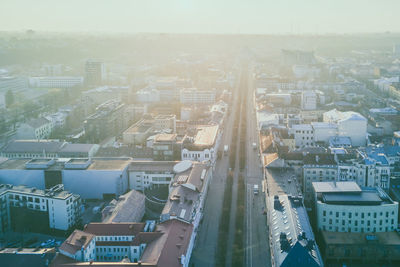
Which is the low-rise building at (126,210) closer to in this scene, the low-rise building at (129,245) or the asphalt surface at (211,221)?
the low-rise building at (129,245)

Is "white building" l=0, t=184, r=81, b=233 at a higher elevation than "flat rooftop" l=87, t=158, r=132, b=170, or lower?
lower

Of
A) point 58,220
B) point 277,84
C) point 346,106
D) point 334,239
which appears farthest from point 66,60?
point 334,239

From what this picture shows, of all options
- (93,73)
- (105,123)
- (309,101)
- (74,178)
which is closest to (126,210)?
(74,178)

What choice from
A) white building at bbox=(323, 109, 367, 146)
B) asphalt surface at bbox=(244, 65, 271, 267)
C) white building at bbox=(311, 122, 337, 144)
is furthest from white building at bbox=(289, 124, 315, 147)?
asphalt surface at bbox=(244, 65, 271, 267)

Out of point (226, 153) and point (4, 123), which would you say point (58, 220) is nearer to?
point (226, 153)

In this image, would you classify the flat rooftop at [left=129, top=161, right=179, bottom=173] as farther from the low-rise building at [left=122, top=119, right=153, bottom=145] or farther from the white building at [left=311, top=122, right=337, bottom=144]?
the white building at [left=311, top=122, right=337, bottom=144]
